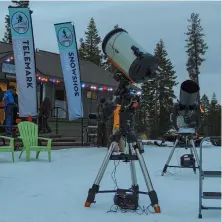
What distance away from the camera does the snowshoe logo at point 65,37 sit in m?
13.4

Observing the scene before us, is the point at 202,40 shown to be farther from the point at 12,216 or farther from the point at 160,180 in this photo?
the point at 12,216

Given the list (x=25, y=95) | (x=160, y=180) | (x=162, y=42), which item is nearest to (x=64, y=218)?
(x=160, y=180)

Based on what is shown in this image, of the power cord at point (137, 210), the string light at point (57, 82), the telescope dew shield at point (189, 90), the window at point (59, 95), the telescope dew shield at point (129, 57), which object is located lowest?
the power cord at point (137, 210)

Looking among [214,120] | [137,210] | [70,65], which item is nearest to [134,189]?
[137,210]

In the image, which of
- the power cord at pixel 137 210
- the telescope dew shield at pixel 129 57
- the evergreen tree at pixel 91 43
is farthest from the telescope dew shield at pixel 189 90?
the evergreen tree at pixel 91 43

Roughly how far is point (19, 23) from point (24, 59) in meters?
1.07

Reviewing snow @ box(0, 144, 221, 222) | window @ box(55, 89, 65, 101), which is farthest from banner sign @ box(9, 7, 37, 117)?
window @ box(55, 89, 65, 101)

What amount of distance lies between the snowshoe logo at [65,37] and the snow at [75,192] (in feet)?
20.2

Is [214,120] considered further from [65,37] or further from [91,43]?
[65,37]

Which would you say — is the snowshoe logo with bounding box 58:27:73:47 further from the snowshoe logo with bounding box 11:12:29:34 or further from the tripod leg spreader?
the tripod leg spreader

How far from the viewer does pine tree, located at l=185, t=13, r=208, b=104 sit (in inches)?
1635

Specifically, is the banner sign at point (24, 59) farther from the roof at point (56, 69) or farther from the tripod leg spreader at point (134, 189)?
the tripod leg spreader at point (134, 189)

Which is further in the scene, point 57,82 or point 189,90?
point 57,82

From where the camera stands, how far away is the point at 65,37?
1340 cm
